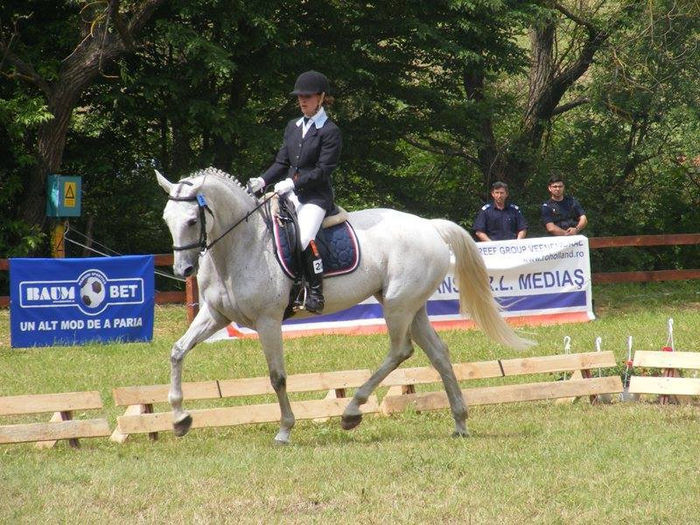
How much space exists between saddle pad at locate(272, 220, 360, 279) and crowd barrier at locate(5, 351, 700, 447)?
46.3 inches

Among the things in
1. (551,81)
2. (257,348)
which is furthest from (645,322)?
(551,81)

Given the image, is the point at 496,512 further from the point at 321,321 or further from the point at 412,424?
the point at 321,321

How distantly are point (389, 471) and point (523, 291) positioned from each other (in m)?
9.11

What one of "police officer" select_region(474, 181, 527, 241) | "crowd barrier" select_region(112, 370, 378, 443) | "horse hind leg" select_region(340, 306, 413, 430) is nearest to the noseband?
"crowd barrier" select_region(112, 370, 378, 443)

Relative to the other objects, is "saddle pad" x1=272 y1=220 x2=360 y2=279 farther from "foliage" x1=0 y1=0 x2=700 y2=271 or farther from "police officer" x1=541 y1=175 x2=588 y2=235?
"foliage" x1=0 y1=0 x2=700 y2=271

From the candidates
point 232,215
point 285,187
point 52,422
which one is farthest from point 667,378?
point 52,422

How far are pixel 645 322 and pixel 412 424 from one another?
24.7 ft

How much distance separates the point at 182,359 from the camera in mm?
8320

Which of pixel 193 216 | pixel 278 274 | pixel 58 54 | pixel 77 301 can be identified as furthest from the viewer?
pixel 58 54

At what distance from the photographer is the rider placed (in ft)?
28.2

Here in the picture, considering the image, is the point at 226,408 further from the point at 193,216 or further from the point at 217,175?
the point at 217,175

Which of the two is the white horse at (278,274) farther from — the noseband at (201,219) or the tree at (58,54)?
the tree at (58,54)

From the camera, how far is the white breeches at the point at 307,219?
859cm

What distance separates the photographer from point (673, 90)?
67.6 feet
